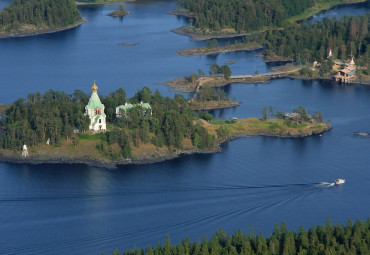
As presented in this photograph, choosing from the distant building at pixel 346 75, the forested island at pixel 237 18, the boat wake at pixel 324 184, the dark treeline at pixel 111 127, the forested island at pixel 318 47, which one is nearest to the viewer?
the boat wake at pixel 324 184

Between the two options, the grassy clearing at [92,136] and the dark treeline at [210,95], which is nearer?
the grassy clearing at [92,136]

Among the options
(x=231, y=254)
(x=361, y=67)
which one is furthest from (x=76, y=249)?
(x=361, y=67)

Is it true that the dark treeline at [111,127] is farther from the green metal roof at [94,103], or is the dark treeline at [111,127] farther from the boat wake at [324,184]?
the boat wake at [324,184]

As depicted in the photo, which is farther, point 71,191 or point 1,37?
point 1,37

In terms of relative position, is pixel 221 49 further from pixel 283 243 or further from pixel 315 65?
pixel 283 243

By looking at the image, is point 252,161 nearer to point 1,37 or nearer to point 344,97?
point 344,97

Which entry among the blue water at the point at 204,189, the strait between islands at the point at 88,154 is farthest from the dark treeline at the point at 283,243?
the strait between islands at the point at 88,154

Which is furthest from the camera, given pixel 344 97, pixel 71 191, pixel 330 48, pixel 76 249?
pixel 330 48

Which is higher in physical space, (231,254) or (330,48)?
(330,48)
